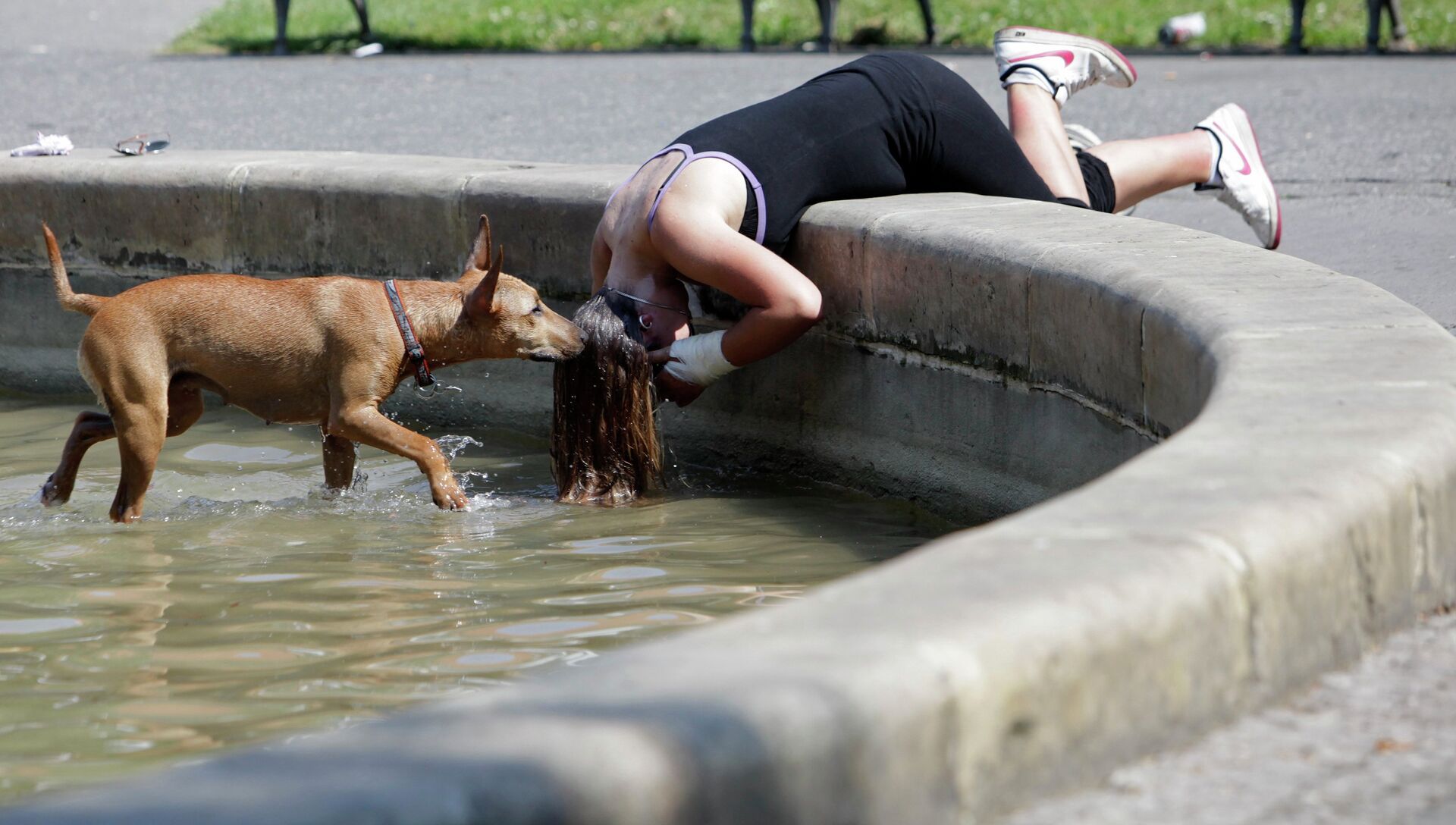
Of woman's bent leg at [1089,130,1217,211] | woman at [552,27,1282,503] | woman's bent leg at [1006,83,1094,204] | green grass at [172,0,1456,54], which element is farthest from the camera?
green grass at [172,0,1456,54]

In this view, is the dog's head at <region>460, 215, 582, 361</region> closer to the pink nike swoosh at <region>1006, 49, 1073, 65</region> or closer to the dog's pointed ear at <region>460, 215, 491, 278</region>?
the dog's pointed ear at <region>460, 215, 491, 278</region>

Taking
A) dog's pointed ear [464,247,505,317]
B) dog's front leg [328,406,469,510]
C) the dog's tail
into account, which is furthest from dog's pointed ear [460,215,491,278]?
the dog's tail

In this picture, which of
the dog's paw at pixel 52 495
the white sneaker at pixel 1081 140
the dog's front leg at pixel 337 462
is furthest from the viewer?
the white sneaker at pixel 1081 140

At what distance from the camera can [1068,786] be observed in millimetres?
1987

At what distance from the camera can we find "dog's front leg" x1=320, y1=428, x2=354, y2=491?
5465 mm

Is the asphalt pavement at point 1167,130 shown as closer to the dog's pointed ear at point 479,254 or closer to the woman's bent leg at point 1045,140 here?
the woman's bent leg at point 1045,140

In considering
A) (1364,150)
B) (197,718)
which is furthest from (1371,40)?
(197,718)

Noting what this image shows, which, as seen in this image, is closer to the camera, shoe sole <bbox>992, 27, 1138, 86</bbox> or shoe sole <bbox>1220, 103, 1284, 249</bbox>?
shoe sole <bbox>1220, 103, 1284, 249</bbox>

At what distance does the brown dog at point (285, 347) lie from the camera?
16.6 feet

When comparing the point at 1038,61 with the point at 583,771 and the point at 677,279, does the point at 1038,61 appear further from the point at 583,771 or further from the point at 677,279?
the point at 583,771

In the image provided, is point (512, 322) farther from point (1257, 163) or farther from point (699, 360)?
point (1257, 163)

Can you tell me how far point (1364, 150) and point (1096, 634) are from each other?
25.9 ft

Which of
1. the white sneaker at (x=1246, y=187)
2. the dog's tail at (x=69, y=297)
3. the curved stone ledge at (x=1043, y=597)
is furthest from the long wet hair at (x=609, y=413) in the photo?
the white sneaker at (x=1246, y=187)

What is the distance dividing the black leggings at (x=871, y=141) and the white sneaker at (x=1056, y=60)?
2.31 ft
